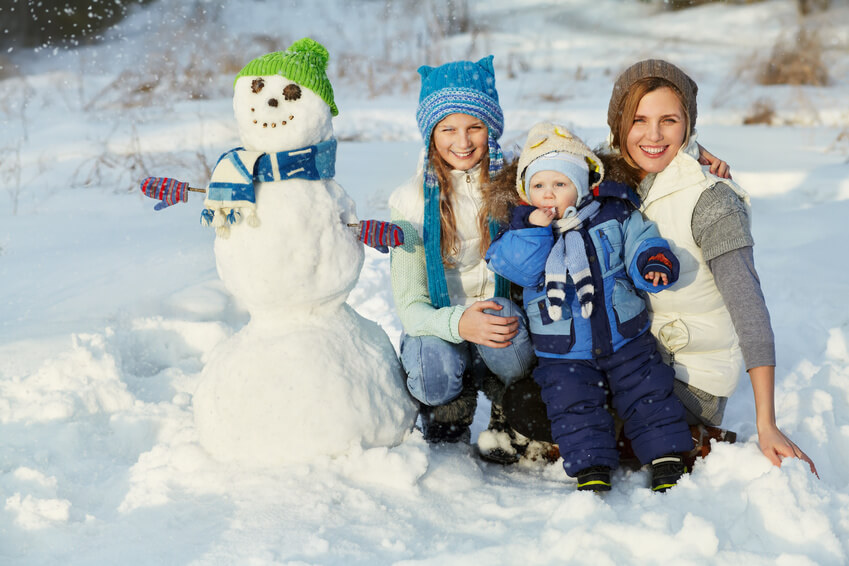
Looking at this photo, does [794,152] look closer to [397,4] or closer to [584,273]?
[584,273]

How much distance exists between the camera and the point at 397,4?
13.3 m

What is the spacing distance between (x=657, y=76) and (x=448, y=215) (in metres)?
0.69

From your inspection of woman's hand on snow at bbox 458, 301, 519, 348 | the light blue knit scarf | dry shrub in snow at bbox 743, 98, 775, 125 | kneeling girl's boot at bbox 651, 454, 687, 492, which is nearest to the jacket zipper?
the light blue knit scarf

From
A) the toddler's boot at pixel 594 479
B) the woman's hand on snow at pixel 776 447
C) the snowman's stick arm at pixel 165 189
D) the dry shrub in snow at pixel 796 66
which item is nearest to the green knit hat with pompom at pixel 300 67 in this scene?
the snowman's stick arm at pixel 165 189

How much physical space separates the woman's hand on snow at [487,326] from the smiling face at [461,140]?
1.49 feet

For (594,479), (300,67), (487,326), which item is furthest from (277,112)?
(594,479)

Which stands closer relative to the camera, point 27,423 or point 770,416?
point 770,416

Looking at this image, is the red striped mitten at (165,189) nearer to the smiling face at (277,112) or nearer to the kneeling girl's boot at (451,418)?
the smiling face at (277,112)

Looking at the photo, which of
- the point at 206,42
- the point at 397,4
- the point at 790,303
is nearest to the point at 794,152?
the point at 790,303

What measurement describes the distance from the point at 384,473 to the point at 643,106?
121 cm

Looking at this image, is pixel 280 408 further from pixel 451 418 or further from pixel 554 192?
pixel 554 192

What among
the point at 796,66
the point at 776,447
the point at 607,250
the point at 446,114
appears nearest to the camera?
the point at 776,447

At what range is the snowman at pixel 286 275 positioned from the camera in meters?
1.88

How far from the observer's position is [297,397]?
1.89m
